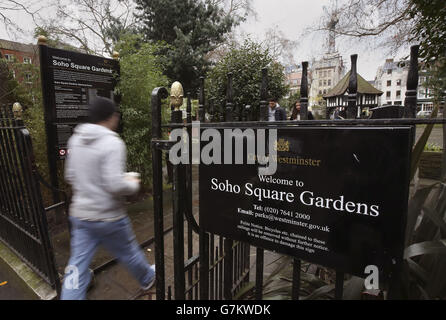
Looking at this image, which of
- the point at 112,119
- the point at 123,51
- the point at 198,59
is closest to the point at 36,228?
the point at 112,119

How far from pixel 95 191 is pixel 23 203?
4.29 feet

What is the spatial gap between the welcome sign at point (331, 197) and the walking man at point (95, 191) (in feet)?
3.18

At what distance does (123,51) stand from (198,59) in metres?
5.85

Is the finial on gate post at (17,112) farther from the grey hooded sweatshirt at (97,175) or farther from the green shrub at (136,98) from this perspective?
the green shrub at (136,98)

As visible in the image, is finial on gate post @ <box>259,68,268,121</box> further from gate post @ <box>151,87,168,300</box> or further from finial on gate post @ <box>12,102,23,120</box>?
finial on gate post @ <box>12,102,23,120</box>

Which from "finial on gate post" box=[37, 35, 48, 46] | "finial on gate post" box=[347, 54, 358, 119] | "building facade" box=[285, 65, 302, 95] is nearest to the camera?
"finial on gate post" box=[347, 54, 358, 119]

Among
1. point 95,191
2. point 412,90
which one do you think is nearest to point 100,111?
point 95,191

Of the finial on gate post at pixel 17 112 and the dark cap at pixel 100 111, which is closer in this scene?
the dark cap at pixel 100 111

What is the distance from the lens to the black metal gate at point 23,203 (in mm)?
2307

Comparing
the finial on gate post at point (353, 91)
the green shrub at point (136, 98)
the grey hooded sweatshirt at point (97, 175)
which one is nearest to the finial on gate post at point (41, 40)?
the green shrub at point (136, 98)

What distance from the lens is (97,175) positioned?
194cm

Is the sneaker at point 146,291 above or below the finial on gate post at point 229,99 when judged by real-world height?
below

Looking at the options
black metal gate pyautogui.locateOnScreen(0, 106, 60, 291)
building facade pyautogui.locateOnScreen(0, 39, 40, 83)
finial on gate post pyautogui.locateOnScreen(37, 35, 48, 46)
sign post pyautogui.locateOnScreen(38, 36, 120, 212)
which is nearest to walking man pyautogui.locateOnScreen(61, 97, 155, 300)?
black metal gate pyautogui.locateOnScreen(0, 106, 60, 291)

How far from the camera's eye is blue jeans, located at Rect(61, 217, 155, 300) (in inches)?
75.1
